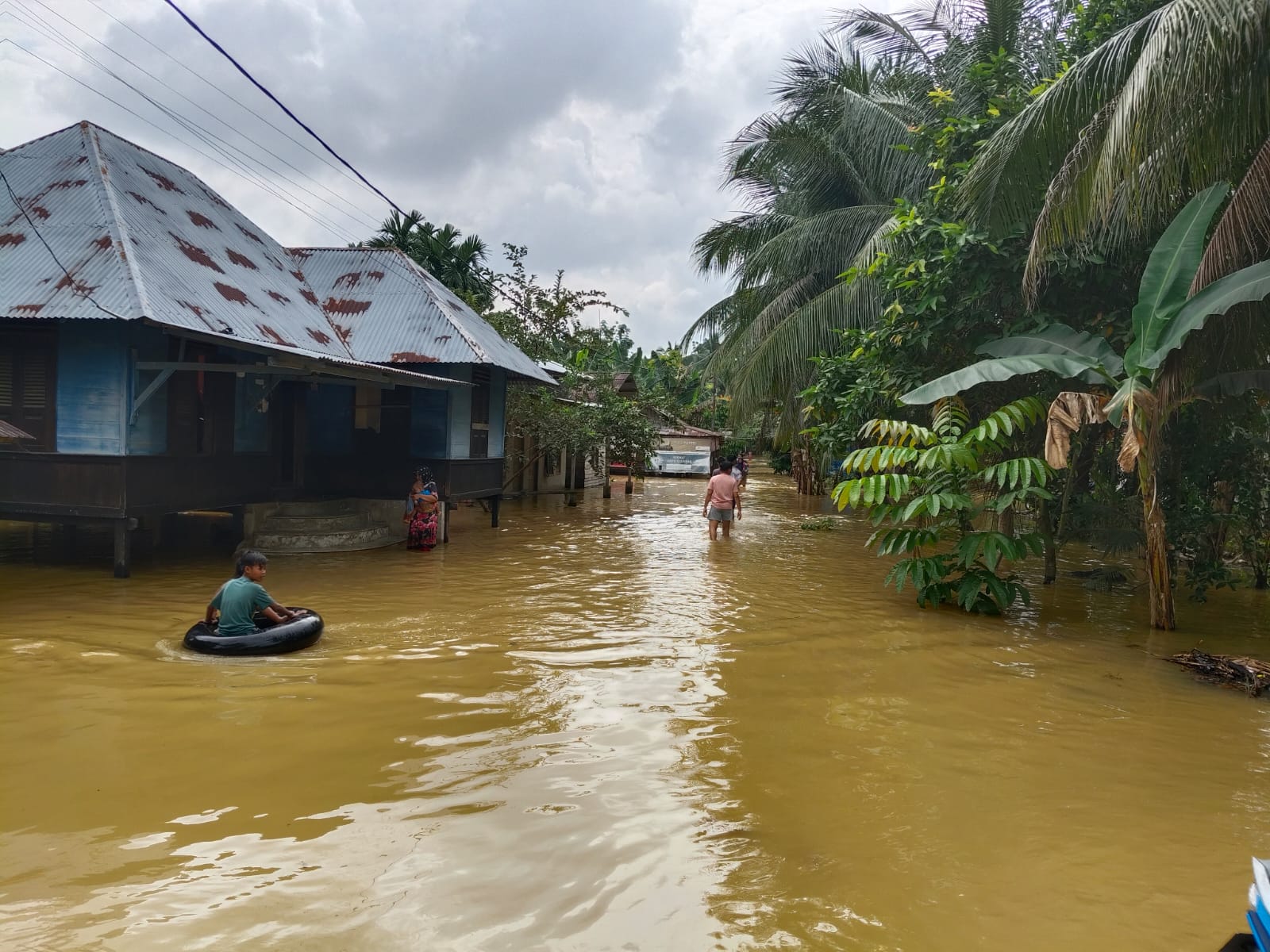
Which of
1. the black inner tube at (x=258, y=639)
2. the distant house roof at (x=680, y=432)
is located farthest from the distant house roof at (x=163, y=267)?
the distant house roof at (x=680, y=432)

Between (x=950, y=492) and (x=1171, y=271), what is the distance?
2.90 metres

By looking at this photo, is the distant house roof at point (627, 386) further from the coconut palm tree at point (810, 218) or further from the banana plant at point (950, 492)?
the banana plant at point (950, 492)

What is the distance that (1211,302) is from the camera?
24.5 ft

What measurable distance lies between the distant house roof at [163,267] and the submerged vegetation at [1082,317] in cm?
693

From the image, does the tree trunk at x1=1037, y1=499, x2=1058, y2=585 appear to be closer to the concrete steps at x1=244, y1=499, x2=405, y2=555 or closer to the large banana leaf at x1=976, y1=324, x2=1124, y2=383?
the large banana leaf at x1=976, y1=324, x2=1124, y2=383

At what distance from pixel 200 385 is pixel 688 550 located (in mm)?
7833

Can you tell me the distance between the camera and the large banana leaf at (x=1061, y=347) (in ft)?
28.8

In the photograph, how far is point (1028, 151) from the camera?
8633 mm

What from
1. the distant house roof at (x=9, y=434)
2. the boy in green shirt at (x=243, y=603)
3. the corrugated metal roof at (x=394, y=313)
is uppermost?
the corrugated metal roof at (x=394, y=313)

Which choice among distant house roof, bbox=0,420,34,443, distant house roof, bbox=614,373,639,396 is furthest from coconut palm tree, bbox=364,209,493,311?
distant house roof, bbox=0,420,34,443

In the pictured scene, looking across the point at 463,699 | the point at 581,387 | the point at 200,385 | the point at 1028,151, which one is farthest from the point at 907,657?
the point at 581,387

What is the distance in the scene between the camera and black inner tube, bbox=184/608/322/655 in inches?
267

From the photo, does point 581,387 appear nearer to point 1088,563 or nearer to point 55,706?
point 1088,563

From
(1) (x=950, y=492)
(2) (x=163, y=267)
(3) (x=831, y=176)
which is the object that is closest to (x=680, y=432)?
(3) (x=831, y=176)
